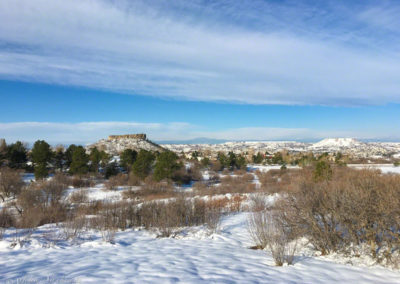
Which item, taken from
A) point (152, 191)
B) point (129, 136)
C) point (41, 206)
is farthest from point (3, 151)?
point (129, 136)

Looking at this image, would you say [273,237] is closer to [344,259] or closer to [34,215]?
[344,259]

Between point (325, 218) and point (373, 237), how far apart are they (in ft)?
4.14

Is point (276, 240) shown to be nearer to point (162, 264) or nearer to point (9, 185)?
point (162, 264)

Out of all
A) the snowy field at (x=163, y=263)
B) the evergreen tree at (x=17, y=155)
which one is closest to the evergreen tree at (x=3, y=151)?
the evergreen tree at (x=17, y=155)

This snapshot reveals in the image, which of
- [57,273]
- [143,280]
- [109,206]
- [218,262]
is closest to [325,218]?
[218,262]

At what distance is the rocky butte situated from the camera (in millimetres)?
59062

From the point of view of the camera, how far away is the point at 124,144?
2500 inches

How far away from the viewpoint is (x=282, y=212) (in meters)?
8.89

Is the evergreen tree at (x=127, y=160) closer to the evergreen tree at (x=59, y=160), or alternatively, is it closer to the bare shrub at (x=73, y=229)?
the evergreen tree at (x=59, y=160)

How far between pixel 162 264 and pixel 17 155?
31.9 m

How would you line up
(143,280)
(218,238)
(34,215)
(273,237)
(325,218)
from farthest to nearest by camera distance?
1. (34,215)
2. (218,238)
3. (325,218)
4. (273,237)
5. (143,280)

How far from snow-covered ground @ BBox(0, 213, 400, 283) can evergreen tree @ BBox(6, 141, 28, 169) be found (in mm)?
26382

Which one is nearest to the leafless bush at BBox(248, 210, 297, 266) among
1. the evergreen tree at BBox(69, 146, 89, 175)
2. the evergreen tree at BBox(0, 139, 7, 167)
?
the evergreen tree at BBox(69, 146, 89, 175)

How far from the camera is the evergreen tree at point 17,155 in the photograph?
1223 inches
